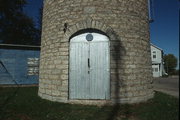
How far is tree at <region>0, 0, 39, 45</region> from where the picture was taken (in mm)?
22562

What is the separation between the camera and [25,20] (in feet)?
79.9

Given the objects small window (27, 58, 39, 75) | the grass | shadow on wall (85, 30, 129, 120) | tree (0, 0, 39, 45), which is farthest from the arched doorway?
tree (0, 0, 39, 45)

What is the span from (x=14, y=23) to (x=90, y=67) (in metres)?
22.1

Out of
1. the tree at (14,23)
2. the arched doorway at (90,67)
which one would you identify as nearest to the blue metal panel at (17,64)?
the arched doorway at (90,67)

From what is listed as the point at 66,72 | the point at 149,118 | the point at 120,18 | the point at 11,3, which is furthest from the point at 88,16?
the point at 11,3

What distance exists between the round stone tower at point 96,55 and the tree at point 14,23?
19.4 meters

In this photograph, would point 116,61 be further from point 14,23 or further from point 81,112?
point 14,23

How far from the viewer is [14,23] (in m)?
23.8

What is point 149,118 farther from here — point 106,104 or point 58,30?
point 58,30

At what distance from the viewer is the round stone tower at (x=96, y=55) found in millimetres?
6309

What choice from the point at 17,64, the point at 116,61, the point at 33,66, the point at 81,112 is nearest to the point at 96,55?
the point at 116,61

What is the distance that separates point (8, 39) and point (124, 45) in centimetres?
2260

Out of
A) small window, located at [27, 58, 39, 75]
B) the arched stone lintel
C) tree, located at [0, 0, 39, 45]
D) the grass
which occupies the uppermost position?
tree, located at [0, 0, 39, 45]

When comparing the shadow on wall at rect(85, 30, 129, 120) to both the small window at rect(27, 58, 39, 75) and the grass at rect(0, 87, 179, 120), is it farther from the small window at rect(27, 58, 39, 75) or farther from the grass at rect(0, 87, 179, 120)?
the small window at rect(27, 58, 39, 75)
